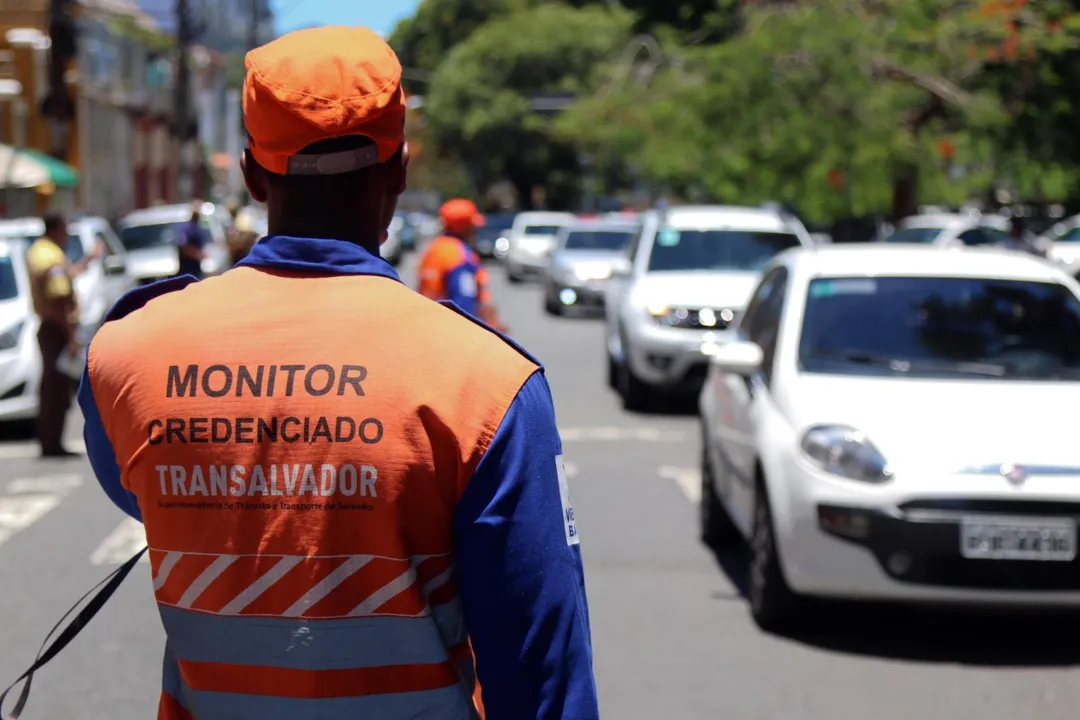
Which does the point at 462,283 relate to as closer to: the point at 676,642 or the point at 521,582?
the point at 676,642

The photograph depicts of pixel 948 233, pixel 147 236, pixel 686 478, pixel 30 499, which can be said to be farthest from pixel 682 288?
pixel 948 233

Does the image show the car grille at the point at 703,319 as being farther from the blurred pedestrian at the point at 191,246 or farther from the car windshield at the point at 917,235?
the car windshield at the point at 917,235

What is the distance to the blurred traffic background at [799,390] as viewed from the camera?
605cm

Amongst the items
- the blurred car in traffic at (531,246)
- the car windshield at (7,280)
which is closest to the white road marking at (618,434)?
the car windshield at (7,280)

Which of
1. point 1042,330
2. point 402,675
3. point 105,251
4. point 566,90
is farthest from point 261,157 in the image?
point 566,90

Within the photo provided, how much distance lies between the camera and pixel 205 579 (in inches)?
80.9

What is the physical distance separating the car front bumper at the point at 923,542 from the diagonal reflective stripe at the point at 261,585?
4.35 m

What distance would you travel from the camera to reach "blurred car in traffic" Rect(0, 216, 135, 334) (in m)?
15.1

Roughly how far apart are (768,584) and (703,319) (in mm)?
7438

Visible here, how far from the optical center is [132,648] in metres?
6.51

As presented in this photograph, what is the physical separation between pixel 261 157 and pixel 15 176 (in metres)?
25.3

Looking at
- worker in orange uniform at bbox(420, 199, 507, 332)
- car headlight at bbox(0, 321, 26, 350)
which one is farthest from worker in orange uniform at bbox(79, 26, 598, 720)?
car headlight at bbox(0, 321, 26, 350)

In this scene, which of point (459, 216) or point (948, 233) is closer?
point (459, 216)

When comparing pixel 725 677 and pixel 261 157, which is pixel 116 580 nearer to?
pixel 261 157
